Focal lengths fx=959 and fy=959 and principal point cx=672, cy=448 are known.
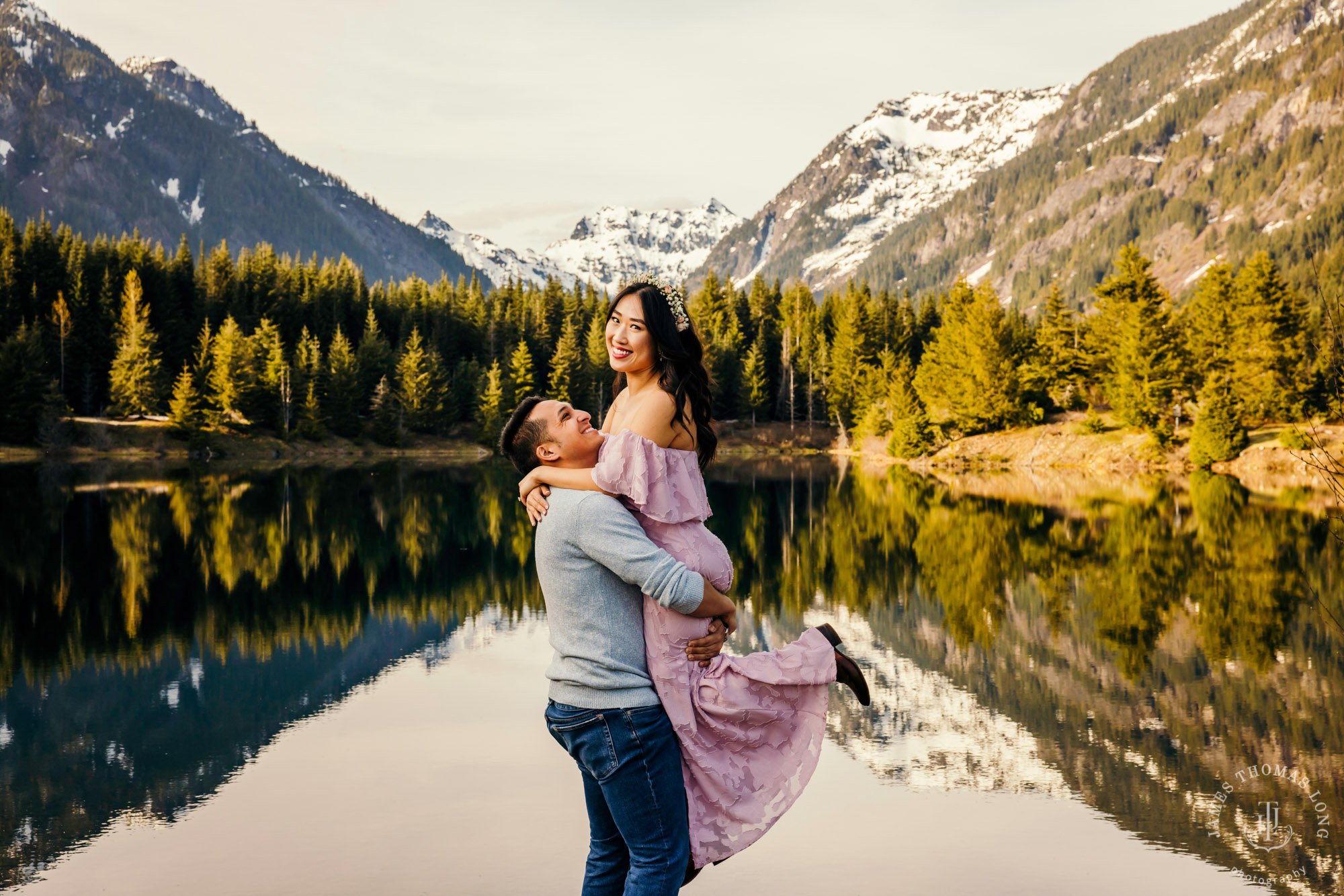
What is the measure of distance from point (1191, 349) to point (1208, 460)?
670 centimetres

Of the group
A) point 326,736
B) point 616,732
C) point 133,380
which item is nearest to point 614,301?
point 616,732

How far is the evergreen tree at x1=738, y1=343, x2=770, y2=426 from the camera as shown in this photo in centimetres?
7675

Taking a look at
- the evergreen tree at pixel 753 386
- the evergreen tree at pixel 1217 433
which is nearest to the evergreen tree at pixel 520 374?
the evergreen tree at pixel 753 386

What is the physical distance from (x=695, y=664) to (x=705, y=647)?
0.12 meters

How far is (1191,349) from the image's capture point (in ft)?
149

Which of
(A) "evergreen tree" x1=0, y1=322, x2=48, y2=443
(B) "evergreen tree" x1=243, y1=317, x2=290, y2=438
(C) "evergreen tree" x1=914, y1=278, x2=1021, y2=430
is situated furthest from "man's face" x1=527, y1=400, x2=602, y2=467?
(B) "evergreen tree" x1=243, y1=317, x2=290, y2=438

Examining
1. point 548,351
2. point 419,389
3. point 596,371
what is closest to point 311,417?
point 419,389

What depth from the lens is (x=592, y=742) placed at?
3256 millimetres

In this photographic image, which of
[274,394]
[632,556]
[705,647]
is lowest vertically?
[705,647]

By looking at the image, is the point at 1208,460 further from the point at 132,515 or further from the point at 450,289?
the point at 450,289

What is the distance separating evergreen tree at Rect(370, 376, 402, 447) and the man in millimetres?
66274

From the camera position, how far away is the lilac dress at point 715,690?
3223 mm

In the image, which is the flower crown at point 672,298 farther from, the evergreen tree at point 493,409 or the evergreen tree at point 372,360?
the evergreen tree at point 372,360

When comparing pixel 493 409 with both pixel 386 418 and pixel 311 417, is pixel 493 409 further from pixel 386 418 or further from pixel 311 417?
pixel 311 417
